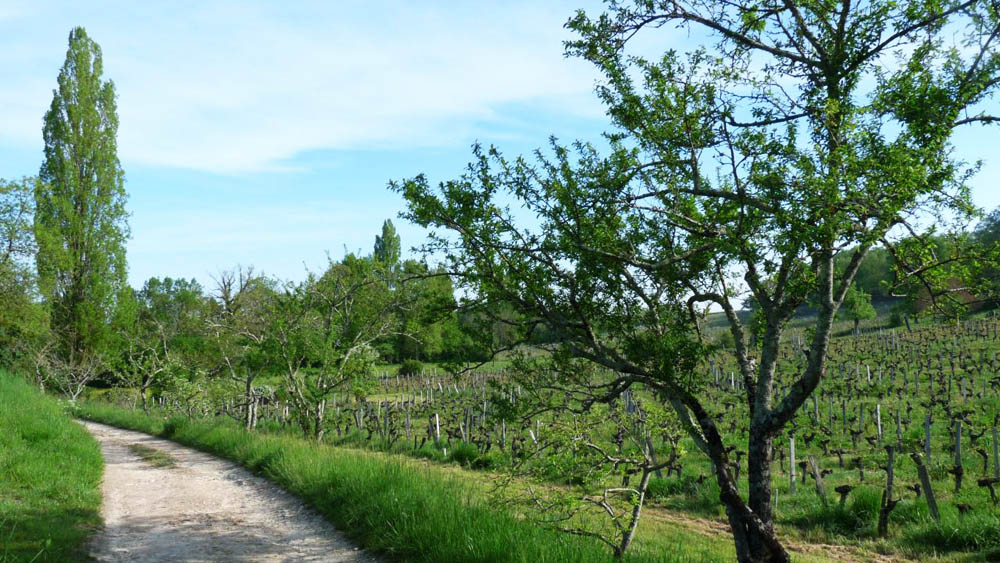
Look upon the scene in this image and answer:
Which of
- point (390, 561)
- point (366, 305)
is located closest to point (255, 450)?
point (366, 305)

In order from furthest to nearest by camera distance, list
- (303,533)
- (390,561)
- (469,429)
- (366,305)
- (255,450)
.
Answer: (469,429) < (366,305) < (255,450) < (303,533) < (390,561)

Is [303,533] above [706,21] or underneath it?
underneath

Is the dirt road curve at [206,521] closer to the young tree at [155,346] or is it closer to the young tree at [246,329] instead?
the young tree at [246,329]

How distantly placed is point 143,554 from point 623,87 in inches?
267

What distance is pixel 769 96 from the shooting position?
5.18 m

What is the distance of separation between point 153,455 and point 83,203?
19679 mm

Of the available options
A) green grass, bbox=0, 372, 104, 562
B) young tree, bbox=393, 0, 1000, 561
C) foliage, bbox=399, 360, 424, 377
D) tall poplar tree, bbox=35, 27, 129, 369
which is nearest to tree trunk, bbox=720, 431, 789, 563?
young tree, bbox=393, 0, 1000, 561

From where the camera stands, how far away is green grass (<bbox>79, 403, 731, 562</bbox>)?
19.5 feet

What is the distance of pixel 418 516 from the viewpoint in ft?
23.8

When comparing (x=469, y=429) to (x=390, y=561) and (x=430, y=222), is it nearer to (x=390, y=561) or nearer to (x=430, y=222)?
(x=390, y=561)

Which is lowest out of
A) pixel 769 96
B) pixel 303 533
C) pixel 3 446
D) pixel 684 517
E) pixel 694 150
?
pixel 684 517

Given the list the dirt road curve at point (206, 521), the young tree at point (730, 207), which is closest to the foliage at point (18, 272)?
the dirt road curve at point (206, 521)

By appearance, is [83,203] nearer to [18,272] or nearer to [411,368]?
[18,272]

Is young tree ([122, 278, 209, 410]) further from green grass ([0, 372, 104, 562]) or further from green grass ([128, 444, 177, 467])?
green grass ([0, 372, 104, 562])
